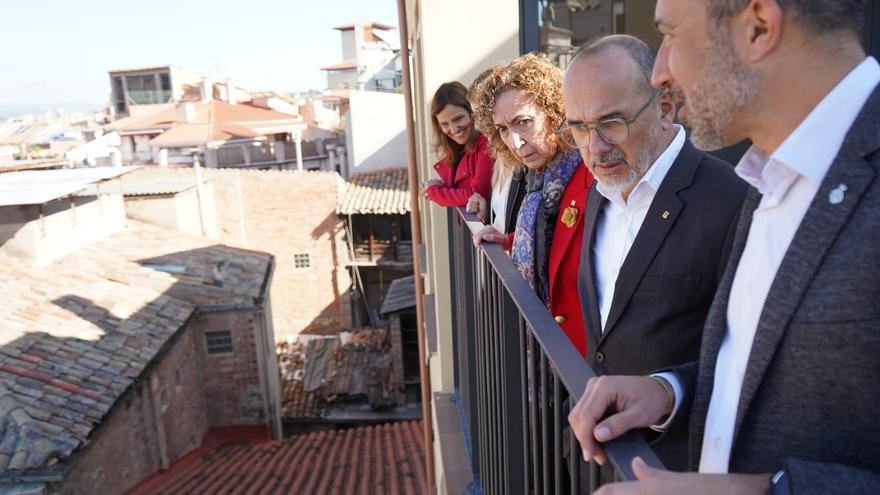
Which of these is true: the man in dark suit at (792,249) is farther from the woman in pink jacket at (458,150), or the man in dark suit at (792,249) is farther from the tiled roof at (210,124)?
the tiled roof at (210,124)

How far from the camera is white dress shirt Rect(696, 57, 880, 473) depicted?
2.78 feet

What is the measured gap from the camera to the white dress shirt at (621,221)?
5.42 feet

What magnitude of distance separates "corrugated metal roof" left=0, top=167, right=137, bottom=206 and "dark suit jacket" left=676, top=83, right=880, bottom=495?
11791 mm

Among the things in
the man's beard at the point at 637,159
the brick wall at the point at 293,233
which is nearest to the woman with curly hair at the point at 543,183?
the man's beard at the point at 637,159

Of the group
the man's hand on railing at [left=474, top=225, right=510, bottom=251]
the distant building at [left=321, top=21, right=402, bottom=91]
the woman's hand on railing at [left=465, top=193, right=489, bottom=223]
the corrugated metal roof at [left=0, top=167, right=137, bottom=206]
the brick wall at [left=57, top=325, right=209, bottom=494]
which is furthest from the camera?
the distant building at [left=321, top=21, right=402, bottom=91]

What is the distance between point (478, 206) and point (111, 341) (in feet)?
25.7

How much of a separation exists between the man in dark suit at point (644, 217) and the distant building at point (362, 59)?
40506 millimetres

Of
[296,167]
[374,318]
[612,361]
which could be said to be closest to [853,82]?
[612,361]

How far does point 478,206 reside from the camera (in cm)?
Answer: 304

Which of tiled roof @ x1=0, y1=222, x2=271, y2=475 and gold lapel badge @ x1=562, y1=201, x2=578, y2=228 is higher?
gold lapel badge @ x1=562, y1=201, x2=578, y2=228

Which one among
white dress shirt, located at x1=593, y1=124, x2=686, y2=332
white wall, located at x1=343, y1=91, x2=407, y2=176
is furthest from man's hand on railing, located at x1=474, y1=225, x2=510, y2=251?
white wall, located at x1=343, y1=91, x2=407, y2=176

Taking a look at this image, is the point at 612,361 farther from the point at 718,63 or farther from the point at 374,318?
the point at 374,318

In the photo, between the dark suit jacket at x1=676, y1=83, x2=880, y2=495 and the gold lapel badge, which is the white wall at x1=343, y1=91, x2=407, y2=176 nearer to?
the gold lapel badge

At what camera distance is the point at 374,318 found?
21.8 metres
